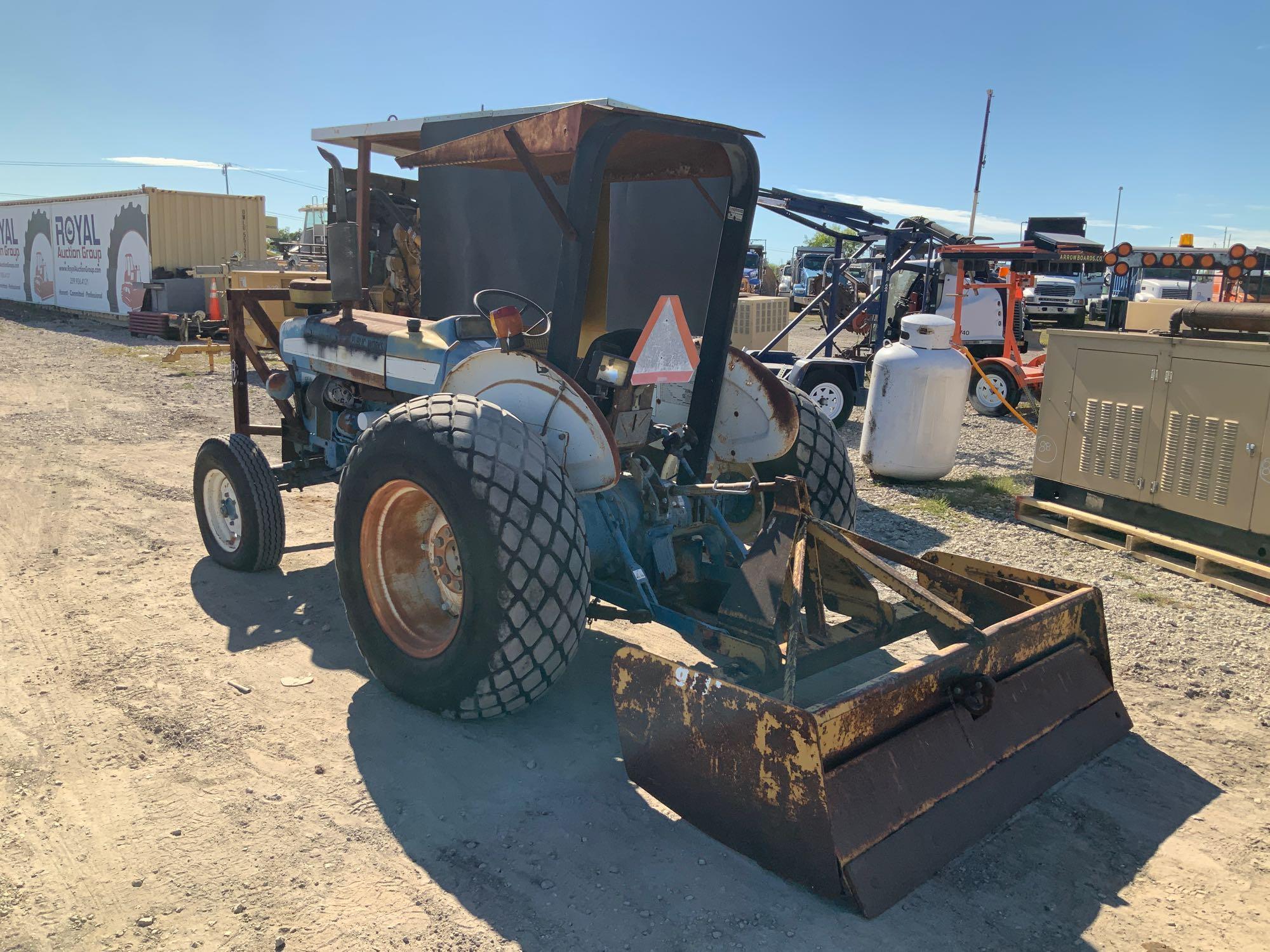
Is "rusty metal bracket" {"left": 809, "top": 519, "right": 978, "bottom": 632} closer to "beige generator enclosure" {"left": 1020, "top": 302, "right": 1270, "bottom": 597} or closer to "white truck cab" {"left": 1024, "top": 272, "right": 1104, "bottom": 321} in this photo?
"beige generator enclosure" {"left": 1020, "top": 302, "right": 1270, "bottom": 597}

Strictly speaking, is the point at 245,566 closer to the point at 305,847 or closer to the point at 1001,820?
the point at 305,847

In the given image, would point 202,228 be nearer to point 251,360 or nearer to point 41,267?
point 41,267

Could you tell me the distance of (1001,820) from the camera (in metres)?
3.08

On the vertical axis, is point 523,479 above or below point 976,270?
below

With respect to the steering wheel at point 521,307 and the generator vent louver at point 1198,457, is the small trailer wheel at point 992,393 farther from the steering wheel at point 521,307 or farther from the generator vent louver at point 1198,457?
the steering wheel at point 521,307

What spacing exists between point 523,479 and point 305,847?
4.47 ft

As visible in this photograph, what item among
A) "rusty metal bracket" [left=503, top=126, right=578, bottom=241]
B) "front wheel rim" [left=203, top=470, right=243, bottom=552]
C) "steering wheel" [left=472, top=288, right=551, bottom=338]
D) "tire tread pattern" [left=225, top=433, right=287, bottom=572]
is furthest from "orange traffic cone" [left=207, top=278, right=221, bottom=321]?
"rusty metal bracket" [left=503, top=126, right=578, bottom=241]

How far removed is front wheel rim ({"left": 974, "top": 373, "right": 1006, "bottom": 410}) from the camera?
12.1 m

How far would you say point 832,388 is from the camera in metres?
11.1

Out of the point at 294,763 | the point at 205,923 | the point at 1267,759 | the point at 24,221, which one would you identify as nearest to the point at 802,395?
the point at 1267,759

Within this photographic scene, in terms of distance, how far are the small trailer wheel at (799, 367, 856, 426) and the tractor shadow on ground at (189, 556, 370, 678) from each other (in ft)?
22.3

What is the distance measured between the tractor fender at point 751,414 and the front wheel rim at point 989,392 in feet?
27.0

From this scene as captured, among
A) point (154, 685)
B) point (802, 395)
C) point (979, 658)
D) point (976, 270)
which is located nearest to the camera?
point (979, 658)

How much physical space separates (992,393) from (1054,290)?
47.0ft
